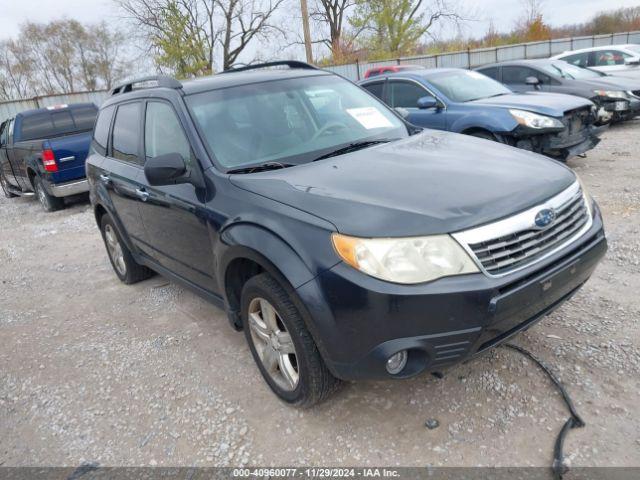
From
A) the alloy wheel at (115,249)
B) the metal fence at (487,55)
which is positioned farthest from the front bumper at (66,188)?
the metal fence at (487,55)

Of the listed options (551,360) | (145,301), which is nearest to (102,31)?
(145,301)

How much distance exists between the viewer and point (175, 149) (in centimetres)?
318

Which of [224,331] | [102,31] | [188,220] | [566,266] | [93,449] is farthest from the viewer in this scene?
[102,31]

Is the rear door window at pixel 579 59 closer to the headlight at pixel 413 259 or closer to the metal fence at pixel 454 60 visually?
the metal fence at pixel 454 60

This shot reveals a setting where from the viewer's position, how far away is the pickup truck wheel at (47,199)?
340 inches

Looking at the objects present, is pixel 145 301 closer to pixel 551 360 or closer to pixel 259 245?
pixel 259 245

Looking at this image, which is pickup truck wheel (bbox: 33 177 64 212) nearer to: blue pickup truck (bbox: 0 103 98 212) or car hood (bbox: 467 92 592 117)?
blue pickup truck (bbox: 0 103 98 212)

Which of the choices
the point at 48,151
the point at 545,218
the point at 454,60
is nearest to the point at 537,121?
the point at 545,218

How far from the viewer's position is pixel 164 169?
2.76 metres

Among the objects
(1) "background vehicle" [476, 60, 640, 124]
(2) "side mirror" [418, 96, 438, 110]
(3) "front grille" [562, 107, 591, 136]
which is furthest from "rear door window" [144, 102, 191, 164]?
(1) "background vehicle" [476, 60, 640, 124]

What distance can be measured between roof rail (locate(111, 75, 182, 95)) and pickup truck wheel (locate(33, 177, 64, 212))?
4.89m

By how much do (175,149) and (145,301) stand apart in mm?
1831

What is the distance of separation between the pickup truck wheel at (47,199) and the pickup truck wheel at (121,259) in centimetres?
449

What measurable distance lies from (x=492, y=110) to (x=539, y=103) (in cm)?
63
